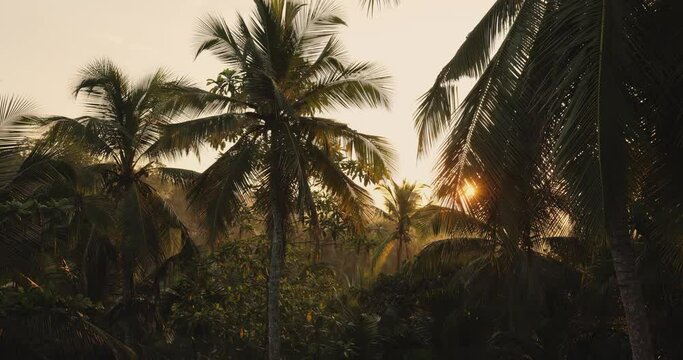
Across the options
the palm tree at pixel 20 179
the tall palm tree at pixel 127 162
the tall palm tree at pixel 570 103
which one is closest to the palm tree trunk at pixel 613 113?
the tall palm tree at pixel 570 103

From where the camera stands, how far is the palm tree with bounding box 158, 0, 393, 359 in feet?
46.2

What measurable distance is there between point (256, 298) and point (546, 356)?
750 cm

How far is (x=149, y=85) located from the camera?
18547 mm

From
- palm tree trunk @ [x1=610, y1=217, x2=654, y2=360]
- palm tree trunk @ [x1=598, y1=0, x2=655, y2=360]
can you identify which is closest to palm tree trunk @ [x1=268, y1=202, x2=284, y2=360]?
palm tree trunk @ [x1=610, y1=217, x2=654, y2=360]

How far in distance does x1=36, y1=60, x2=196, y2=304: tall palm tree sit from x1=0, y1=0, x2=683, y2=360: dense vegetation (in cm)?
6

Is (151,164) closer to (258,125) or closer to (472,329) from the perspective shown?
(258,125)

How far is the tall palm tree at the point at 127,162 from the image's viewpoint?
17.1 metres

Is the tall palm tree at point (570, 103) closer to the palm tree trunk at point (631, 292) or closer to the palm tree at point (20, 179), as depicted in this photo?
the palm tree trunk at point (631, 292)

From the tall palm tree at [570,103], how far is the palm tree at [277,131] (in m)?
5.57

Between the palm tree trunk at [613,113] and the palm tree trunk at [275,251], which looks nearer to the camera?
the palm tree trunk at [613,113]

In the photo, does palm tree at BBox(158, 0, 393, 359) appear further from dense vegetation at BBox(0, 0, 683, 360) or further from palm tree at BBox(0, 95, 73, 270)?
palm tree at BBox(0, 95, 73, 270)

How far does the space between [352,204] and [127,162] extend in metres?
6.88

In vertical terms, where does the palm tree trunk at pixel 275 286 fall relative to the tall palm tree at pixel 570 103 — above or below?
below

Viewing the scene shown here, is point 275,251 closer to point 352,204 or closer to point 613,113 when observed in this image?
point 352,204
